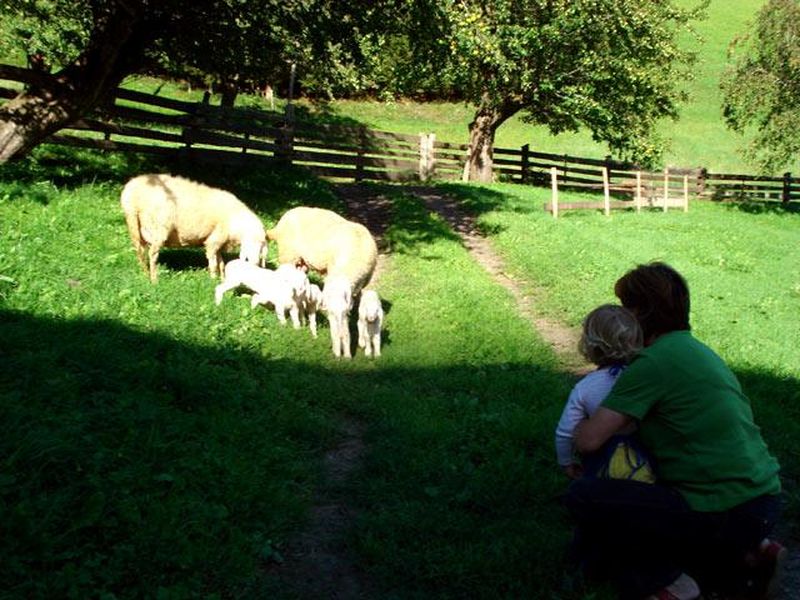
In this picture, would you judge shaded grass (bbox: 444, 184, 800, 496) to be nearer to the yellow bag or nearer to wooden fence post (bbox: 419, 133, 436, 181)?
wooden fence post (bbox: 419, 133, 436, 181)

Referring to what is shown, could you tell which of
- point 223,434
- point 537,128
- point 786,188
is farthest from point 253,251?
point 537,128

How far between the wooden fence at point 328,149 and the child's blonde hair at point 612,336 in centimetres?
1047

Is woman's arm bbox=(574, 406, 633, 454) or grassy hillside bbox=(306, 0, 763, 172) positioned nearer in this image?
woman's arm bbox=(574, 406, 633, 454)

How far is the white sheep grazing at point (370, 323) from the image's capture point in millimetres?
8102

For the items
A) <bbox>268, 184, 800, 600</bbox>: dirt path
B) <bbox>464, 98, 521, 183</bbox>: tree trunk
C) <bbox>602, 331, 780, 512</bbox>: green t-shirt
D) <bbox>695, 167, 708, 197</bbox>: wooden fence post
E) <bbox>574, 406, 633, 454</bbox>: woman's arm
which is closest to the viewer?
<bbox>602, 331, 780, 512</bbox>: green t-shirt

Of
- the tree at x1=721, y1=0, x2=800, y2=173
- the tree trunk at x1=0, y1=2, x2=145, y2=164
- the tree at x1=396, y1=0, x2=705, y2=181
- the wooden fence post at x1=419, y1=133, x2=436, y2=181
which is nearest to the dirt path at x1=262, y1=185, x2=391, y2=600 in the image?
the tree trunk at x1=0, y1=2, x2=145, y2=164

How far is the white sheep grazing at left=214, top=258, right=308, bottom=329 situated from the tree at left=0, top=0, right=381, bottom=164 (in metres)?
4.73

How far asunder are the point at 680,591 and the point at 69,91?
1125cm

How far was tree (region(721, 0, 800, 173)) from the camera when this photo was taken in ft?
84.9

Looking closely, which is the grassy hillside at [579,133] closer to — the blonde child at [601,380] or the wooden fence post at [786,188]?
the wooden fence post at [786,188]

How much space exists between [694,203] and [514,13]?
41.0 ft

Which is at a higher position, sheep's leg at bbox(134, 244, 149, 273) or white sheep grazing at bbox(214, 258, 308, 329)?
sheep's leg at bbox(134, 244, 149, 273)

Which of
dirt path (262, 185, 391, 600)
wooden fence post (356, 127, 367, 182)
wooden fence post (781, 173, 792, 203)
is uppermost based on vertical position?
wooden fence post (356, 127, 367, 182)

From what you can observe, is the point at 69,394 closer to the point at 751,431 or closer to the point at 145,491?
the point at 145,491
